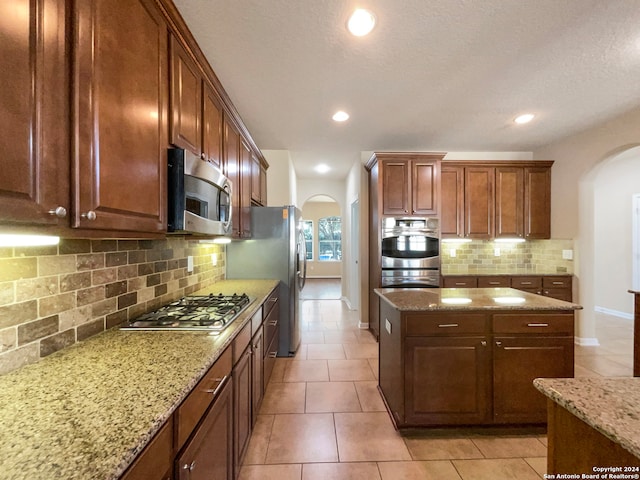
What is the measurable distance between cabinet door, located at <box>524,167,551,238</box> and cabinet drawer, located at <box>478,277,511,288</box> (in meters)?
0.79

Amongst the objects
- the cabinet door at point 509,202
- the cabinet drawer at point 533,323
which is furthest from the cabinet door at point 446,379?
the cabinet door at point 509,202

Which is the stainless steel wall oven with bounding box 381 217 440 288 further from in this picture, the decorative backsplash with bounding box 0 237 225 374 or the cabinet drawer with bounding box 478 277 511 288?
the decorative backsplash with bounding box 0 237 225 374

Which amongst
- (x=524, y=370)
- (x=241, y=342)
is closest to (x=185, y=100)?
(x=241, y=342)

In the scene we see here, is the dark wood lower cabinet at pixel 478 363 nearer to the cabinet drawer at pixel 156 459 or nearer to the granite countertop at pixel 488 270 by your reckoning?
the cabinet drawer at pixel 156 459

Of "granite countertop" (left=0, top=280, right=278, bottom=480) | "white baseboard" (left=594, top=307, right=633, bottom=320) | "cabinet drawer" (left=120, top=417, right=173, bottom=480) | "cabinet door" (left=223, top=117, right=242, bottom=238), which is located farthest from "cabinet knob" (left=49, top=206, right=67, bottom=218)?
"white baseboard" (left=594, top=307, right=633, bottom=320)

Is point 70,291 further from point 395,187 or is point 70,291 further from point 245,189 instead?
point 395,187

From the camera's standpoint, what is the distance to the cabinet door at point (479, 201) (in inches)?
155

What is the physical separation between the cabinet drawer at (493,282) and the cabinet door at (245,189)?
3.02 meters

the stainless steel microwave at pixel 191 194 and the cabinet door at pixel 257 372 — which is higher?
the stainless steel microwave at pixel 191 194

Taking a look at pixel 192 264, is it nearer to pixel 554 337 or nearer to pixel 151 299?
pixel 151 299

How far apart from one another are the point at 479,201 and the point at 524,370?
8.64 ft

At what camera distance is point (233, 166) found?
2.39m

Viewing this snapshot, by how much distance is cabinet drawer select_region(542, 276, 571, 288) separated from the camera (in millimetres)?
3660

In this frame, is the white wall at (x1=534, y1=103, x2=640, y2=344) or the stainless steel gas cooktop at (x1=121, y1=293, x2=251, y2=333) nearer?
the stainless steel gas cooktop at (x1=121, y1=293, x2=251, y2=333)
